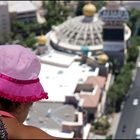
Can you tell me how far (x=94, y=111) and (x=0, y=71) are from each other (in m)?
11.0

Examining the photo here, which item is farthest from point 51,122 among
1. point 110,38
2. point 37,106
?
point 110,38

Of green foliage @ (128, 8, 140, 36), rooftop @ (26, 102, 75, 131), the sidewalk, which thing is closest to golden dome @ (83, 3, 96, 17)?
green foliage @ (128, 8, 140, 36)

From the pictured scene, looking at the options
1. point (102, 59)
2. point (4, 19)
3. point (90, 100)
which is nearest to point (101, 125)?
point (90, 100)

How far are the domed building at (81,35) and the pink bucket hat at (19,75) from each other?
1389 cm

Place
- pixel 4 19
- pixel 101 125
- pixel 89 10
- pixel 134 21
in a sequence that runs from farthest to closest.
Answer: pixel 134 21 < pixel 4 19 < pixel 89 10 < pixel 101 125

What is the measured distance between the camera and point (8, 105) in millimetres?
834

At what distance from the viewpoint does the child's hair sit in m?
0.83

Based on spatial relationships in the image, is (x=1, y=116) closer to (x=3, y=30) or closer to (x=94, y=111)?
(x=94, y=111)

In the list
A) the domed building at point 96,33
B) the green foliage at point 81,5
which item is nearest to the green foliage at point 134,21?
the domed building at point 96,33

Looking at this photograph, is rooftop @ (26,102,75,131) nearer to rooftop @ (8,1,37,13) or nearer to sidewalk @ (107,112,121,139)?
sidewalk @ (107,112,121,139)

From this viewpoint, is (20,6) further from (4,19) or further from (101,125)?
(101,125)

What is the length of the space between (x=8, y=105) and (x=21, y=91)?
1.5 inches

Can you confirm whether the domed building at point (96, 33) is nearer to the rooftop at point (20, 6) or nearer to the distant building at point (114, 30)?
the distant building at point (114, 30)

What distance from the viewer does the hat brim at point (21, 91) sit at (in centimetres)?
84
